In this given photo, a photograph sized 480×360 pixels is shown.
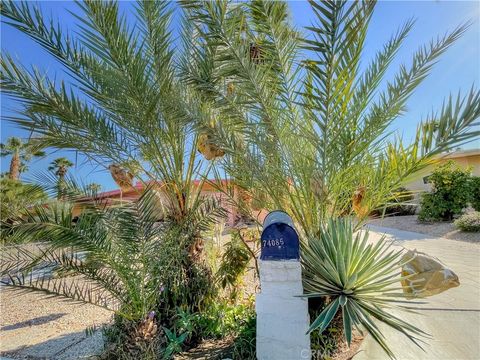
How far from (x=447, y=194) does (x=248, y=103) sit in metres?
13.3

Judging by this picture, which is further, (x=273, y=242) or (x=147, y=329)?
(x=147, y=329)

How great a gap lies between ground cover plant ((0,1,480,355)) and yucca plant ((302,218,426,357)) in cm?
3

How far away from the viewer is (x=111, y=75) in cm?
361

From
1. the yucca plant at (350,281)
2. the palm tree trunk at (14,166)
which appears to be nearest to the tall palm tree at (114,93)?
the yucca plant at (350,281)

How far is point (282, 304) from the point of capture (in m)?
3.05

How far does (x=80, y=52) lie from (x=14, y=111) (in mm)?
1169

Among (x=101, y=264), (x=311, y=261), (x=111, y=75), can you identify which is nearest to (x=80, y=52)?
(x=111, y=75)

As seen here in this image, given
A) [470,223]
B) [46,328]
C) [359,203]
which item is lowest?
[46,328]

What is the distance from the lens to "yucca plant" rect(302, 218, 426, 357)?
2.43m

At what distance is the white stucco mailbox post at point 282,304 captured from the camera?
3.00m

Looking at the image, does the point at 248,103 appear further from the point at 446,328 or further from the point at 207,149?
the point at 446,328

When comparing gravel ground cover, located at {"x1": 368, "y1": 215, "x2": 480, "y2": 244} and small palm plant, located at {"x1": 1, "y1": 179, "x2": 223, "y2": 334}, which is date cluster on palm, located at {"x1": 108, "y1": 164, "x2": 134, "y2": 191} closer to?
small palm plant, located at {"x1": 1, "y1": 179, "x2": 223, "y2": 334}

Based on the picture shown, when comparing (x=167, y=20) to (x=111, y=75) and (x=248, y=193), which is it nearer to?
(x=111, y=75)

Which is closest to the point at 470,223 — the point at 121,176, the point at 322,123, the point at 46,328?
the point at 322,123
